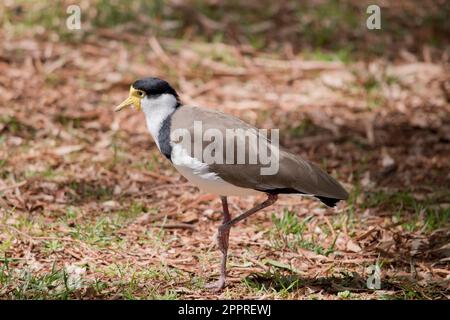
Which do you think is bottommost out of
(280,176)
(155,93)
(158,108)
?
(280,176)

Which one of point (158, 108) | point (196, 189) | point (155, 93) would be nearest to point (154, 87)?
point (155, 93)

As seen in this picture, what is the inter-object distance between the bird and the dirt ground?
0.60 m

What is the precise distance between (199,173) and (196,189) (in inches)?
71.9

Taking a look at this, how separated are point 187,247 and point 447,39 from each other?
5.82 meters

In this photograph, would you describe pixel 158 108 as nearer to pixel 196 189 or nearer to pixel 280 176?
pixel 280 176

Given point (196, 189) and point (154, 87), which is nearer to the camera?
point (154, 87)

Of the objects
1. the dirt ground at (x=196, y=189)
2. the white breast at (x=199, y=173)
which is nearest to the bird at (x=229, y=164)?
the white breast at (x=199, y=173)

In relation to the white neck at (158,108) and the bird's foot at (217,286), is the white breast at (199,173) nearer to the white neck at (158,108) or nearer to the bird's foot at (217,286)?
the white neck at (158,108)

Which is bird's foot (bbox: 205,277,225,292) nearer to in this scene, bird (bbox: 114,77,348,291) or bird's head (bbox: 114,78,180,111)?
bird (bbox: 114,77,348,291)

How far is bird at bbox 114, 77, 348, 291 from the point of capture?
5.07 m

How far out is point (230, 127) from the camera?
17.3 feet

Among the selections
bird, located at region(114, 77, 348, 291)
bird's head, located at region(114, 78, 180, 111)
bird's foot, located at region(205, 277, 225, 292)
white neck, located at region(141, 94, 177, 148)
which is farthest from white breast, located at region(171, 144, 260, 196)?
bird's foot, located at region(205, 277, 225, 292)

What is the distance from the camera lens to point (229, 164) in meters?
5.09

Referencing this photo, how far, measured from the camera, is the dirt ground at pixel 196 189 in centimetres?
534
